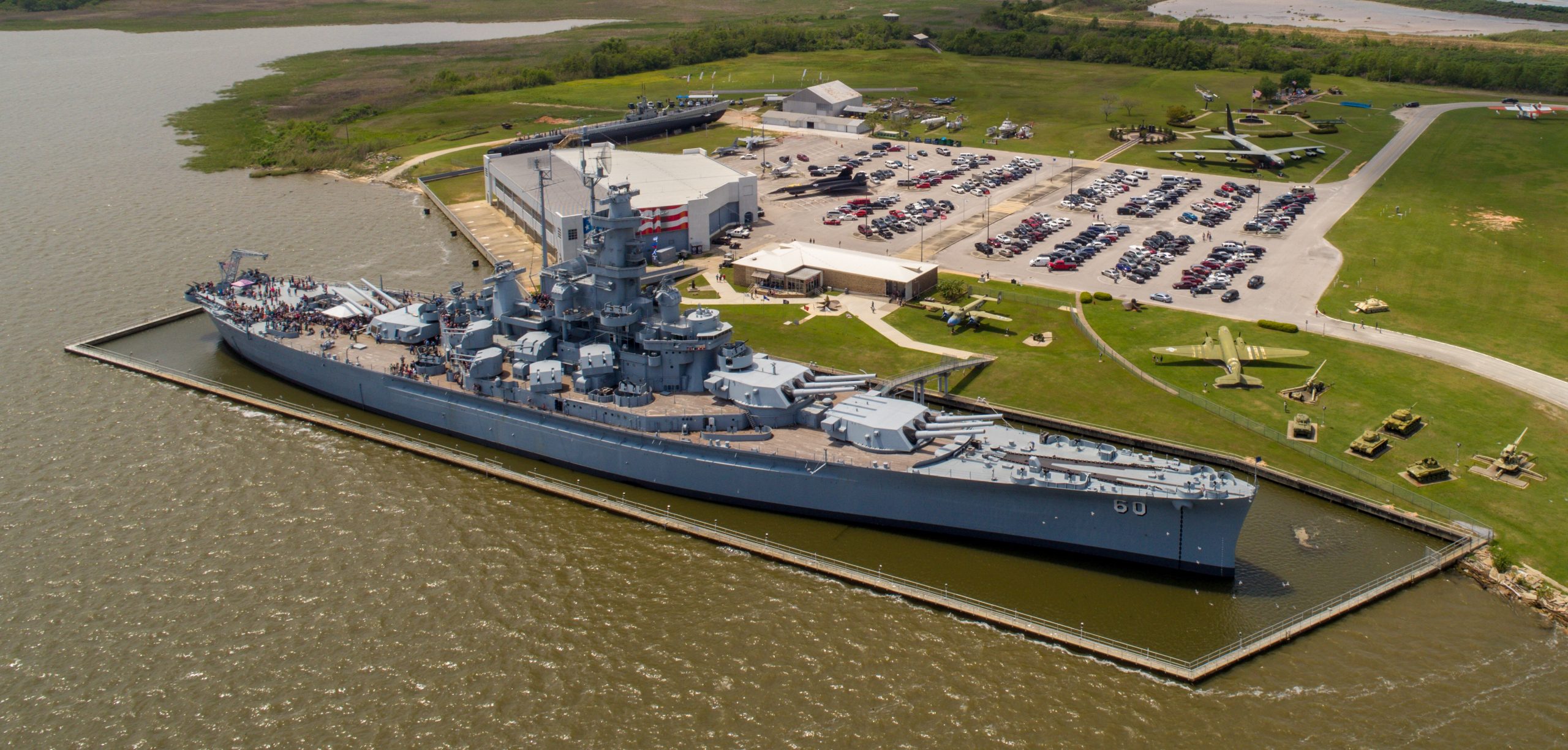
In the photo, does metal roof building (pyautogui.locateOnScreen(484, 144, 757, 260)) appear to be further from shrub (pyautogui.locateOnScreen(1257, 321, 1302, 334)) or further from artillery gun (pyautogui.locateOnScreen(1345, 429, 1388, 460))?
artillery gun (pyautogui.locateOnScreen(1345, 429, 1388, 460))

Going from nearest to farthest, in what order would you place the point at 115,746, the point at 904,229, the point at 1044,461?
the point at 115,746, the point at 1044,461, the point at 904,229

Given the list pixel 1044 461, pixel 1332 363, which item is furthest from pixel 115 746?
pixel 1332 363

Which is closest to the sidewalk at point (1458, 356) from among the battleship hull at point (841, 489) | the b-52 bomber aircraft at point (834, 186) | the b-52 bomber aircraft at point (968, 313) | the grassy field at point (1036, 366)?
the grassy field at point (1036, 366)

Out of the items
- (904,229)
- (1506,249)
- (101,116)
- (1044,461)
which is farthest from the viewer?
(101,116)

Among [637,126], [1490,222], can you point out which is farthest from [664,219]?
[1490,222]

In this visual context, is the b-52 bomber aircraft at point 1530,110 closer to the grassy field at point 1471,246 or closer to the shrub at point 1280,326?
the grassy field at point 1471,246

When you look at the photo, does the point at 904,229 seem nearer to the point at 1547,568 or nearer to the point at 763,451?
the point at 763,451

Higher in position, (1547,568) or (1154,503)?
(1154,503)
